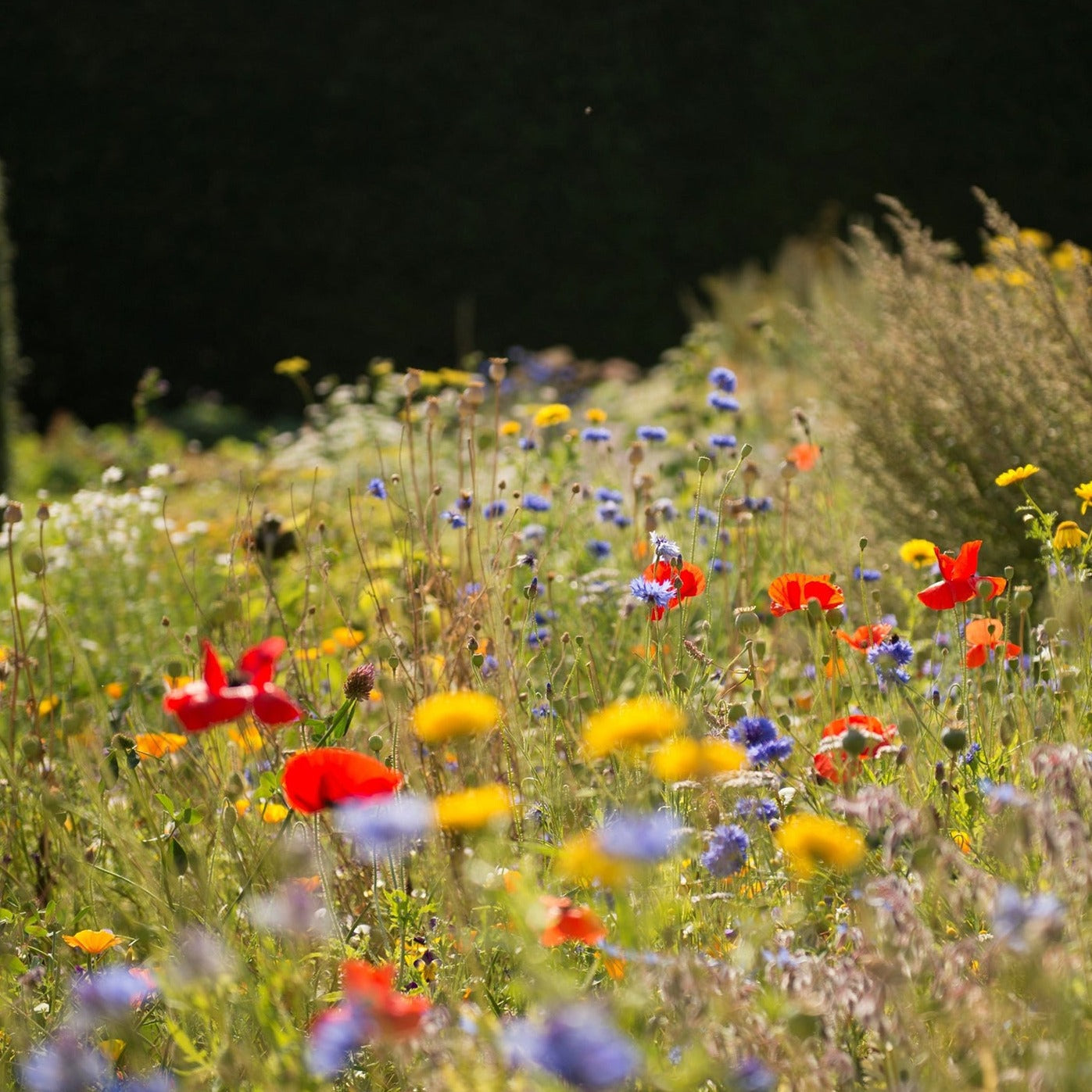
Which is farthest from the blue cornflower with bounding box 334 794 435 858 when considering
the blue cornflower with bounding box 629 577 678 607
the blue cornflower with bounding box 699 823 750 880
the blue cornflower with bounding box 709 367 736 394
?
the blue cornflower with bounding box 709 367 736 394

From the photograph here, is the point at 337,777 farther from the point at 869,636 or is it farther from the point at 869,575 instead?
the point at 869,575

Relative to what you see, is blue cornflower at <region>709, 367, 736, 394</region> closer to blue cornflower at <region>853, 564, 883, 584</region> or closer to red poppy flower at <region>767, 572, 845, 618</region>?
blue cornflower at <region>853, 564, 883, 584</region>

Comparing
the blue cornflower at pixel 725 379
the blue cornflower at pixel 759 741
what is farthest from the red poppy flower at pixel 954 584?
the blue cornflower at pixel 725 379

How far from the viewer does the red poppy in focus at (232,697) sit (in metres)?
1.10

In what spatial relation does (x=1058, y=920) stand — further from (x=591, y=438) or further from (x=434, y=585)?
(x=591, y=438)

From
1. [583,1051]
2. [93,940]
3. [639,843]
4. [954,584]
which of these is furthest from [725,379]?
[583,1051]

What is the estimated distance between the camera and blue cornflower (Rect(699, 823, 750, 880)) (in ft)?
4.06

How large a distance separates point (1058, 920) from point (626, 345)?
8615mm

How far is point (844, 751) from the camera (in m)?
1.43

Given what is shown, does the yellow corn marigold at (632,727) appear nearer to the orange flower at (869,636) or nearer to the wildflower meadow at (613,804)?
the wildflower meadow at (613,804)

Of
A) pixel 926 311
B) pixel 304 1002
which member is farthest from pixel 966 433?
pixel 304 1002

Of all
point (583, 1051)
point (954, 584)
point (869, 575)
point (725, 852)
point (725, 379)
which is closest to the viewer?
point (583, 1051)

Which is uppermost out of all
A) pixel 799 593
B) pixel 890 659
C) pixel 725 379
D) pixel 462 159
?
pixel 462 159

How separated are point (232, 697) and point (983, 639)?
1021 millimetres
